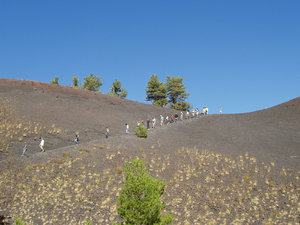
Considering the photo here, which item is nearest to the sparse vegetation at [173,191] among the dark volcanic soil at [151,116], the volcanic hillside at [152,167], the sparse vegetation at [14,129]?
the volcanic hillside at [152,167]

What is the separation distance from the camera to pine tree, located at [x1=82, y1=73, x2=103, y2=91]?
78300 millimetres

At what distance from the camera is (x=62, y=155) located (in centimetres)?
2438

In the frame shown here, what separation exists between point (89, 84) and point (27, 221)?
63.7 meters

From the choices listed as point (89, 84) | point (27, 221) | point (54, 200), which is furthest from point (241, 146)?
point (89, 84)

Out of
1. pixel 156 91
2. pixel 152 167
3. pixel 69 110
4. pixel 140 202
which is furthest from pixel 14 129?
pixel 156 91

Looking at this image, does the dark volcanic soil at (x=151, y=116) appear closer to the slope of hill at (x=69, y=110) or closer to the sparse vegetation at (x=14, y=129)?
the slope of hill at (x=69, y=110)

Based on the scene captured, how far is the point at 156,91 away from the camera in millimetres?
75375

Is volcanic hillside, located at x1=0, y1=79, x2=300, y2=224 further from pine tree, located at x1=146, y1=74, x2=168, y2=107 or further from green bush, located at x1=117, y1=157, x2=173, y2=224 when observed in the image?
pine tree, located at x1=146, y1=74, x2=168, y2=107

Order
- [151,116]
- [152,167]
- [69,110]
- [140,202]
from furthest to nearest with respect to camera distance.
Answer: [151,116] < [69,110] < [152,167] < [140,202]

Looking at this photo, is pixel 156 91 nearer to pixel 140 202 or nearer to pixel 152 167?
pixel 152 167

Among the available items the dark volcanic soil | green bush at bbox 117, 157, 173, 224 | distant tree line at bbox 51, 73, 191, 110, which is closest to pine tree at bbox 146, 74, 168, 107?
distant tree line at bbox 51, 73, 191, 110

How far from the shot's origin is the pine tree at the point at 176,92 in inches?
2889

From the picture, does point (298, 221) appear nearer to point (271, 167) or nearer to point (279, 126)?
point (271, 167)

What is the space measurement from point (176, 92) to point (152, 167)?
51.8 m
